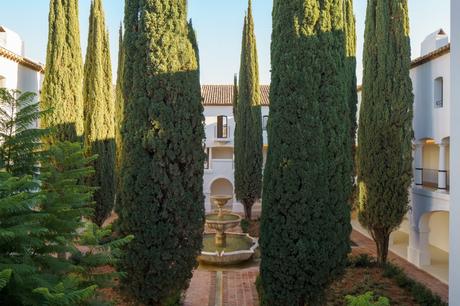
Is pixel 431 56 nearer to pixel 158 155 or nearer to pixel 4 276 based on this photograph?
pixel 158 155

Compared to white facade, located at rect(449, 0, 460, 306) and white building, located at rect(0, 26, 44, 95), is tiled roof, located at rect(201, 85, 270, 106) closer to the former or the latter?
white building, located at rect(0, 26, 44, 95)

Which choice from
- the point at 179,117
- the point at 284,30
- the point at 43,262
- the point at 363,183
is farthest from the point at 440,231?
the point at 43,262

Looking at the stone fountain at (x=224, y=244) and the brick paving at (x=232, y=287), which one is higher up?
the stone fountain at (x=224, y=244)

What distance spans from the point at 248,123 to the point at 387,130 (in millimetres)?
10126

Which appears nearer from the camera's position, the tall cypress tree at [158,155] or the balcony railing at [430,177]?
the tall cypress tree at [158,155]

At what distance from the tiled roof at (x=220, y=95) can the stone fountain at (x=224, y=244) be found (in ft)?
47.5

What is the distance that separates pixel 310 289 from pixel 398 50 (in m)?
9.92

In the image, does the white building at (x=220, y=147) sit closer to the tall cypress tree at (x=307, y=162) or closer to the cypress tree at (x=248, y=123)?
the cypress tree at (x=248, y=123)

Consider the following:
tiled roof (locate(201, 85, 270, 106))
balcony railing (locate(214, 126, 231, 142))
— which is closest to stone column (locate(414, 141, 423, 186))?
balcony railing (locate(214, 126, 231, 142))

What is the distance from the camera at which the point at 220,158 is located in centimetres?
2972

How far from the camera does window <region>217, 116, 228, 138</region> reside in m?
28.9

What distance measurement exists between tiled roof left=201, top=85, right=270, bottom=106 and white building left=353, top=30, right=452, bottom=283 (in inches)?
612

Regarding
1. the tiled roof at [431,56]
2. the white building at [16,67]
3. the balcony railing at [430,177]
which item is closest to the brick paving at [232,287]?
the balcony railing at [430,177]

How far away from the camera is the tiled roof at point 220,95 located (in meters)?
31.3
